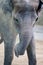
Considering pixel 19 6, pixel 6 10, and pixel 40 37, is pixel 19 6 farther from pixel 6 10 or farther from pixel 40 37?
pixel 40 37

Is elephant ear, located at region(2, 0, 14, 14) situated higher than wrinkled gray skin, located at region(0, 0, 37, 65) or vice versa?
elephant ear, located at region(2, 0, 14, 14)

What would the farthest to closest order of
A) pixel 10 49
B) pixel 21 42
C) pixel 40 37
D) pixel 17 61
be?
pixel 40 37, pixel 17 61, pixel 10 49, pixel 21 42

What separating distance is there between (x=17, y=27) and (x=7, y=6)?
0.38ft

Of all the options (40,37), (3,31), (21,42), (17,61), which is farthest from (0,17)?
(40,37)

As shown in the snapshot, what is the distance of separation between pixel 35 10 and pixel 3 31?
302 mm

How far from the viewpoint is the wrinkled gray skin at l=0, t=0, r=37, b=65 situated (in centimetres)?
131

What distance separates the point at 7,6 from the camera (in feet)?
4.64

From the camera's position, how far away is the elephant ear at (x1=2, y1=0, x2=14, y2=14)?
1398 millimetres

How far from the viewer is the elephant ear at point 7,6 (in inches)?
55.1

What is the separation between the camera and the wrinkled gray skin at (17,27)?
1.31m

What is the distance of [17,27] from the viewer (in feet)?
4.64

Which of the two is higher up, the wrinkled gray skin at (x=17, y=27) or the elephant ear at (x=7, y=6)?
the elephant ear at (x=7, y=6)

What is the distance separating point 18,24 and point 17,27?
0.03 m

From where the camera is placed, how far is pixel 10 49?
1.54 m
